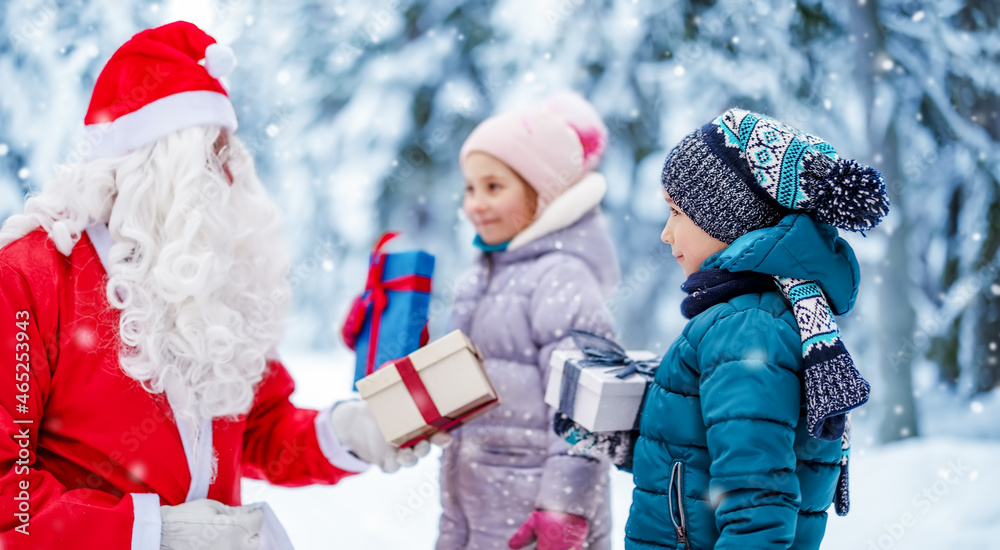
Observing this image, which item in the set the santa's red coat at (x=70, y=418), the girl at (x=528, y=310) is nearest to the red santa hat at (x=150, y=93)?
the santa's red coat at (x=70, y=418)

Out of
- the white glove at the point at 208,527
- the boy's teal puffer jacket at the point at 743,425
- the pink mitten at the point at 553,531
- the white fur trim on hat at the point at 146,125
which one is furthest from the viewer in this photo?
the pink mitten at the point at 553,531

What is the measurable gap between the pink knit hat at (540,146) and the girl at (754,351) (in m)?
0.81

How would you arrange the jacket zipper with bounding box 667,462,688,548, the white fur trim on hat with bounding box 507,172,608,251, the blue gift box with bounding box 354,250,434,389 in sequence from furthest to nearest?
the white fur trim on hat with bounding box 507,172,608,251 → the blue gift box with bounding box 354,250,434,389 → the jacket zipper with bounding box 667,462,688,548

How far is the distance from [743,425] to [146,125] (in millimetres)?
1298

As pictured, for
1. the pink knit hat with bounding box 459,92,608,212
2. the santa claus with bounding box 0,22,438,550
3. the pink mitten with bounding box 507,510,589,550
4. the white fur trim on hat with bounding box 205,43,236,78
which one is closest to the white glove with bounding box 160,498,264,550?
the santa claus with bounding box 0,22,438,550

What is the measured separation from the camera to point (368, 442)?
69.2 inches

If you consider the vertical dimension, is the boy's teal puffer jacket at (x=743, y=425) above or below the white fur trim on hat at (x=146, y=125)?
below

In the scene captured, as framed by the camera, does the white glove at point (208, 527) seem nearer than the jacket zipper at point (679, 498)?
No

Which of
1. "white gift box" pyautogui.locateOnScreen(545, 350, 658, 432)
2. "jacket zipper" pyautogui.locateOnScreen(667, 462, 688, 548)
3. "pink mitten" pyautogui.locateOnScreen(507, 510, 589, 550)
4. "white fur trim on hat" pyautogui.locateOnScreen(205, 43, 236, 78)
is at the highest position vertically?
"white fur trim on hat" pyautogui.locateOnScreen(205, 43, 236, 78)

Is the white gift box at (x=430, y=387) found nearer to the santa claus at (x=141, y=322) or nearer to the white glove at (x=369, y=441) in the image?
the white glove at (x=369, y=441)

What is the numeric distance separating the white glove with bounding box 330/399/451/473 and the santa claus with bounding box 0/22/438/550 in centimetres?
25

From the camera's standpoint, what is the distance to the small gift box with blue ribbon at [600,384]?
1.41 metres

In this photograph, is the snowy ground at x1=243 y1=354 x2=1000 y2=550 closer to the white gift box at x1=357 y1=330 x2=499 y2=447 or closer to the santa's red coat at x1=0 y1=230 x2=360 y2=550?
the white gift box at x1=357 y1=330 x2=499 y2=447

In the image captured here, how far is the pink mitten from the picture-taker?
1.72 m
